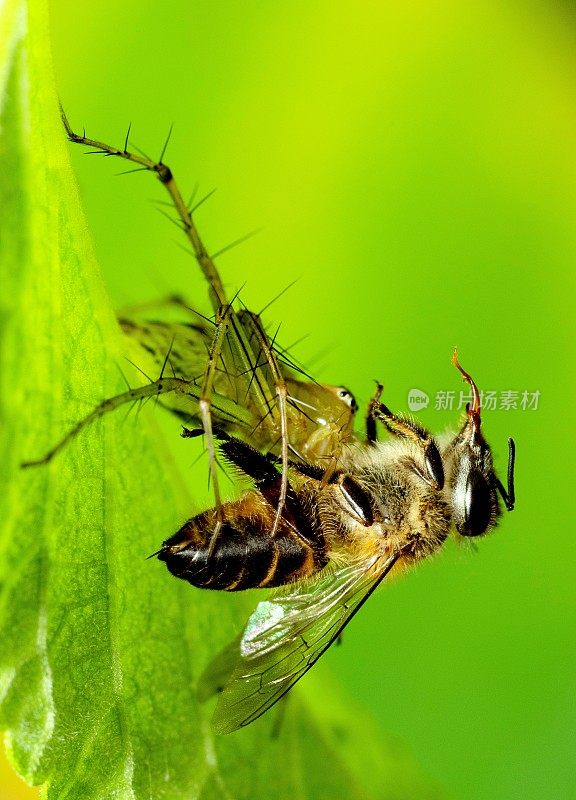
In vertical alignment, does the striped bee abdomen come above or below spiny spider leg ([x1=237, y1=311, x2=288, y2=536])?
below

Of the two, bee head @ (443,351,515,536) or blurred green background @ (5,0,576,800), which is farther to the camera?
blurred green background @ (5,0,576,800)

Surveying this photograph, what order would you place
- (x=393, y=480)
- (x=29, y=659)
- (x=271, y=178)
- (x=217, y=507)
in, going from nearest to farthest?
(x=29, y=659) < (x=217, y=507) < (x=393, y=480) < (x=271, y=178)

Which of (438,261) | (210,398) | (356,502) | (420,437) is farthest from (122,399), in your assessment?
(438,261)

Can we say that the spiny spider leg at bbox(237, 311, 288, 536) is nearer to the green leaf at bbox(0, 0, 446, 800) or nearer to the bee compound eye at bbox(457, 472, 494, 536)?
the green leaf at bbox(0, 0, 446, 800)

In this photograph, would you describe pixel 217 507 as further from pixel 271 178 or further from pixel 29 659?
pixel 271 178

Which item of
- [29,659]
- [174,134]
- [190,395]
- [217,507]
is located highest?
[174,134]

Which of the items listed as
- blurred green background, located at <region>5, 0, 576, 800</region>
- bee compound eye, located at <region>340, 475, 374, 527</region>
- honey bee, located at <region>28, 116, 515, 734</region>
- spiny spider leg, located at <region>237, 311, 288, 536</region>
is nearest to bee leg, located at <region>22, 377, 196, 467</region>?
honey bee, located at <region>28, 116, 515, 734</region>

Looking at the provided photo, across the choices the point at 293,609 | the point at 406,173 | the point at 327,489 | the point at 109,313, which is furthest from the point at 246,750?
the point at 406,173

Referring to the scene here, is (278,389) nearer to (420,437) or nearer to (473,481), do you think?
(420,437)

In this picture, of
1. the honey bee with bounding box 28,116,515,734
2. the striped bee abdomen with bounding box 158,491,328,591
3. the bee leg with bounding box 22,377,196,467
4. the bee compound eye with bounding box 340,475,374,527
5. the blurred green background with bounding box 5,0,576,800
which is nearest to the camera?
the bee leg with bounding box 22,377,196,467
